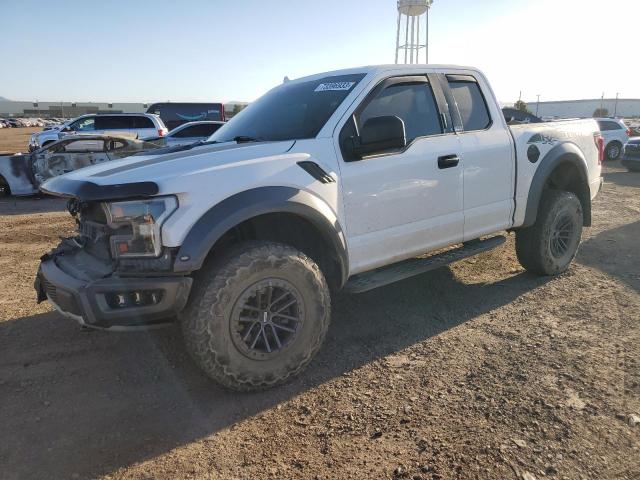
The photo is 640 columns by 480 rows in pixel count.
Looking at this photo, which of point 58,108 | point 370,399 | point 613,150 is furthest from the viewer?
point 58,108

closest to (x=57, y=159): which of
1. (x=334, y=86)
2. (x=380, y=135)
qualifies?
(x=334, y=86)

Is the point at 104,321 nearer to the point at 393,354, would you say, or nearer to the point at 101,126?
the point at 393,354

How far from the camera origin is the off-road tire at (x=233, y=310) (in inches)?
110

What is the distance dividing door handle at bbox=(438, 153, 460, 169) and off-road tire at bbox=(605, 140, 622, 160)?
18.5m

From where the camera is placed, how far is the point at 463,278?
5230 millimetres

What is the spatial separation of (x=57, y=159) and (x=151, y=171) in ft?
29.6

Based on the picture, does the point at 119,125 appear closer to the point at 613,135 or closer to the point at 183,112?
the point at 183,112

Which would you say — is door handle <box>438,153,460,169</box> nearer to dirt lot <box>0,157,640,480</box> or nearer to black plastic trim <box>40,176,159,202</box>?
dirt lot <box>0,157,640,480</box>

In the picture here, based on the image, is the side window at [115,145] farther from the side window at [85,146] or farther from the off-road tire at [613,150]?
the off-road tire at [613,150]

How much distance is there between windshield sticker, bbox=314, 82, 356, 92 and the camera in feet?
12.0

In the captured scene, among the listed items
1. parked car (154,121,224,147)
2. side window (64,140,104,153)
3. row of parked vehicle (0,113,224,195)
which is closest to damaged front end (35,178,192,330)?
row of parked vehicle (0,113,224,195)

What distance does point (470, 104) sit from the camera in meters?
4.39

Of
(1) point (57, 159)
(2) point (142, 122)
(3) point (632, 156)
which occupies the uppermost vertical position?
(2) point (142, 122)

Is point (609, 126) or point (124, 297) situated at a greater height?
point (124, 297)
